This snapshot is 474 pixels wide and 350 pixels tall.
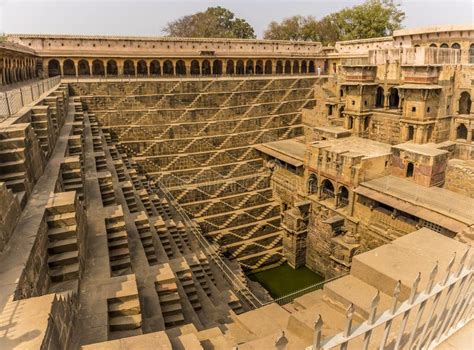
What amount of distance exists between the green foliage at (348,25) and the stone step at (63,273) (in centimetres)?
4164

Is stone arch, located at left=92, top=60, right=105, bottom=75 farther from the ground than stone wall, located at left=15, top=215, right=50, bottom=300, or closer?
farther from the ground

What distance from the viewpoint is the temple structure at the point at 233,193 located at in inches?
210

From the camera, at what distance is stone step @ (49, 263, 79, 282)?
21.2ft

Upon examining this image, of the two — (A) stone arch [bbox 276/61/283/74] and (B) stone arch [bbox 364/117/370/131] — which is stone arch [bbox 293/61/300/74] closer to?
(A) stone arch [bbox 276/61/283/74]

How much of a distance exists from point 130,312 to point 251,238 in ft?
48.8

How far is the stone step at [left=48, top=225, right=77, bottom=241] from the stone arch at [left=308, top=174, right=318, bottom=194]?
15216mm

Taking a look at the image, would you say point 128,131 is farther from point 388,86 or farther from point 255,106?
point 388,86

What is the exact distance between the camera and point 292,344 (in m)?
5.63

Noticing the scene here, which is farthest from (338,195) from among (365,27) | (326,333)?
(365,27)

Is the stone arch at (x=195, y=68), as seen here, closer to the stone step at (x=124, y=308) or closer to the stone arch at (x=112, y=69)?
the stone arch at (x=112, y=69)

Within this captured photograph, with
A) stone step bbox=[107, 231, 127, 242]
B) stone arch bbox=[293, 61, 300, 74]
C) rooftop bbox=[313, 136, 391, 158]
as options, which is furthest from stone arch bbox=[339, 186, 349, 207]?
stone arch bbox=[293, 61, 300, 74]

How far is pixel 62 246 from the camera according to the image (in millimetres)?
6695

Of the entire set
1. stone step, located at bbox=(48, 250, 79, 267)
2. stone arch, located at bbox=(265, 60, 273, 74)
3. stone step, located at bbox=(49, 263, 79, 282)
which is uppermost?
stone arch, located at bbox=(265, 60, 273, 74)

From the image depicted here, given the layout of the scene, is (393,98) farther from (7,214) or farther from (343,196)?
(7,214)
